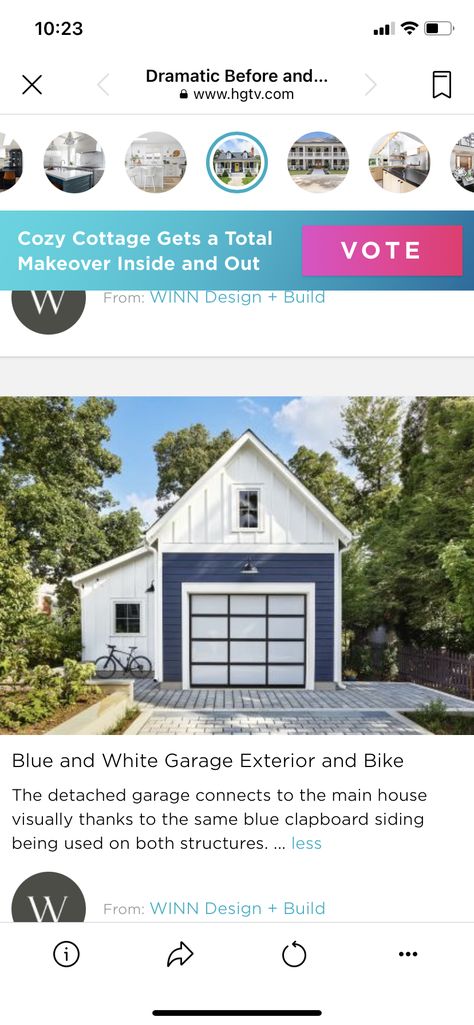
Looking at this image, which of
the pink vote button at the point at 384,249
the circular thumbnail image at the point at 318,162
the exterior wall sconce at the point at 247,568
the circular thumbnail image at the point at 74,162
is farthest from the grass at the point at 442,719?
the circular thumbnail image at the point at 74,162

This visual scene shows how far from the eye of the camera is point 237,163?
1.34 metres

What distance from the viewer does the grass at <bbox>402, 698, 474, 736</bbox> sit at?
1.58 metres

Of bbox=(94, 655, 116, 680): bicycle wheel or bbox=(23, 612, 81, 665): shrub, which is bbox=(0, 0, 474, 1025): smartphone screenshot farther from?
bbox=(94, 655, 116, 680): bicycle wheel

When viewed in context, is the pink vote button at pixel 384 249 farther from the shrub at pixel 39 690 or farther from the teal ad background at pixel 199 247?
the shrub at pixel 39 690

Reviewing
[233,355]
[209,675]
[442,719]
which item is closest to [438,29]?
[233,355]

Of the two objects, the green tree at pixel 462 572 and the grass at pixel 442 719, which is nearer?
the grass at pixel 442 719

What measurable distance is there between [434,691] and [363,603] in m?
0.59

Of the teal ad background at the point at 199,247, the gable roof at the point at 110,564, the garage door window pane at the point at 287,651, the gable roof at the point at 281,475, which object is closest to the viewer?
the teal ad background at the point at 199,247

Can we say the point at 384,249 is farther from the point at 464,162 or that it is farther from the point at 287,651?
the point at 287,651

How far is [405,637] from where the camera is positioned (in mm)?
2203

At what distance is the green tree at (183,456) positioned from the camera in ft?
6.01

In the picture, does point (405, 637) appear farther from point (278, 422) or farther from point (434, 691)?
point (278, 422)
